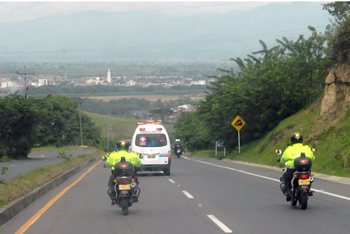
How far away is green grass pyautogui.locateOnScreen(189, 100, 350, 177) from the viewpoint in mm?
20109

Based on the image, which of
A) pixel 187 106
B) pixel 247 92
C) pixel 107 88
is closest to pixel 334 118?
pixel 247 92

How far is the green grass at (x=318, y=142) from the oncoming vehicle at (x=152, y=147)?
663cm

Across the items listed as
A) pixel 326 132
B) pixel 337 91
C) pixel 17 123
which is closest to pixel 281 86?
pixel 337 91

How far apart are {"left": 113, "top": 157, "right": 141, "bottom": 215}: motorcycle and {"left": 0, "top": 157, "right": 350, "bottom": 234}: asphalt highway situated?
0.93 feet

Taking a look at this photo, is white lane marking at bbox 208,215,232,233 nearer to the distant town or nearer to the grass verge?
the grass verge

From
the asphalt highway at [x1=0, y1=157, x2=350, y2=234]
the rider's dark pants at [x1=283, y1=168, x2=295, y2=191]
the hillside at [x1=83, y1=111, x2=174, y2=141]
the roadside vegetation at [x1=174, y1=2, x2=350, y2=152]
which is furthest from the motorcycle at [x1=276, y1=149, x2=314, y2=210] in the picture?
the hillside at [x1=83, y1=111, x2=174, y2=141]

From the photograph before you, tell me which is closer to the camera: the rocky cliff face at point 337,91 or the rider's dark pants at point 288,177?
the rider's dark pants at point 288,177

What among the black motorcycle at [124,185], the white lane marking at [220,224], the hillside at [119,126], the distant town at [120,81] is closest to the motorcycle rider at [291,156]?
the white lane marking at [220,224]

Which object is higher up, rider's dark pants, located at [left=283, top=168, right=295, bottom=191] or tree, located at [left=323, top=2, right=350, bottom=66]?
tree, located at [left=323, top=2, right=350, bottom=66]

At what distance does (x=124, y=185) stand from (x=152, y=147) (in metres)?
11.9

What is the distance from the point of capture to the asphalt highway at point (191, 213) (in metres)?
8.71

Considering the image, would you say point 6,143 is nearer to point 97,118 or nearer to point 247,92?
point 247,92

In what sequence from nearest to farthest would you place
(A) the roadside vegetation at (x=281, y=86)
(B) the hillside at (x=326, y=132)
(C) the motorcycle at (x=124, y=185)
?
1. (C) the motorcycle at (x=124, y=185)
2. (B) the hillside at (x=326, y=132)
3. (A) the roadside vegetation at (x=281, y=86)

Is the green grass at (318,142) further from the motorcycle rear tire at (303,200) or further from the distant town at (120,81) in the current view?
the distant town at (120,81)
